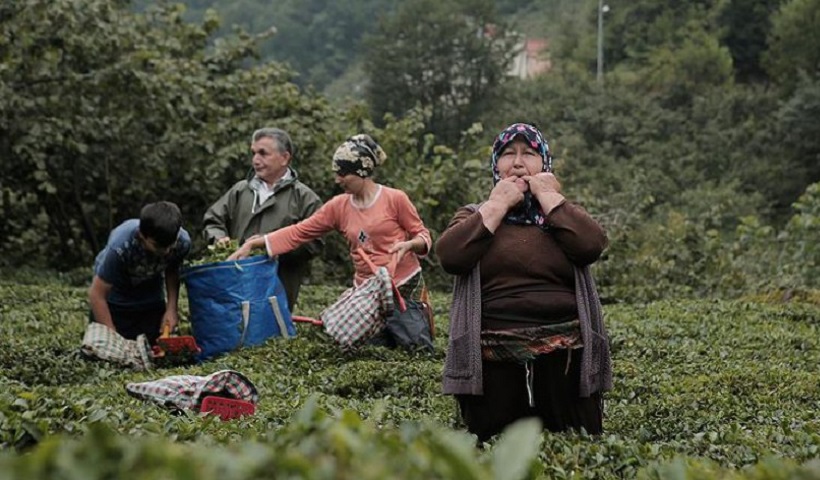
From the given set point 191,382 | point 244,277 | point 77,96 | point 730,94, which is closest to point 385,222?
point 244,277

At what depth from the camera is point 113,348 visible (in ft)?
23.8

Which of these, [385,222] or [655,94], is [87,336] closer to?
[385,222]

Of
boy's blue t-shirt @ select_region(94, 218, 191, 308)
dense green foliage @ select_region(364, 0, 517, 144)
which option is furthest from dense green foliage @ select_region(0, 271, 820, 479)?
dense green foliage @ select_region(364, 0, 517, 144)

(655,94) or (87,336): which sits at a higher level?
(87,336)

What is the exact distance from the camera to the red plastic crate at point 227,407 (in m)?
5.40

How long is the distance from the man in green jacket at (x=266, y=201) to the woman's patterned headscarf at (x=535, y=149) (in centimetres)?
321

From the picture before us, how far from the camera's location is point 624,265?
15188 millimetres

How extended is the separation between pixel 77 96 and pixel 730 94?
122 ft

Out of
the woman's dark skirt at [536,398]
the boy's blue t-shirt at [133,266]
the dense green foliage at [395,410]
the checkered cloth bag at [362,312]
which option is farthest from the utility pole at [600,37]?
the woman's dark skirt at [536,398]

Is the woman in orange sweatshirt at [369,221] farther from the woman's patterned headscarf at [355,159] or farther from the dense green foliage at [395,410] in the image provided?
the dense green foliage at [395,410]

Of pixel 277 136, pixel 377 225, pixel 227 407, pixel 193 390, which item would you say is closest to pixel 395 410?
pixel 227 407

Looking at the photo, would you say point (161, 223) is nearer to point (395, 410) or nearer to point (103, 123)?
point (395, 410)

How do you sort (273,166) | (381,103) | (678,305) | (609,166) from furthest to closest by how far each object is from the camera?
(381,103), (609,166), (678,305), (273,166)

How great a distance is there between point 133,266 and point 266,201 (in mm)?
1139
